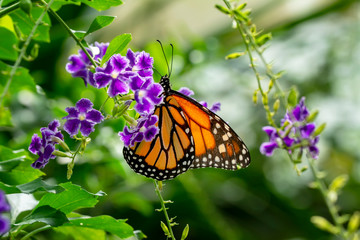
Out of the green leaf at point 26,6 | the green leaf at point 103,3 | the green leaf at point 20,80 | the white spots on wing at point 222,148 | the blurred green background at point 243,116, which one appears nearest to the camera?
the green leaf at point 26,6

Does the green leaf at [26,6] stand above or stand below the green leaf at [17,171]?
above

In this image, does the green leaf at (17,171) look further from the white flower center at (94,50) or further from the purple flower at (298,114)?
the purple flower at (298,114)

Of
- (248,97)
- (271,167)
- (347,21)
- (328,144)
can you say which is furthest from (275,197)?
(347,21)

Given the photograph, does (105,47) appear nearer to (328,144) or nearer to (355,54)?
(328,144)

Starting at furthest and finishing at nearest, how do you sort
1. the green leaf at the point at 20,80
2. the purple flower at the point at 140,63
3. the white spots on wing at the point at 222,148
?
the white spots on wing at the point at 222,148, the green leaf at the point at 20,80, the purple flower at the point at 140,63

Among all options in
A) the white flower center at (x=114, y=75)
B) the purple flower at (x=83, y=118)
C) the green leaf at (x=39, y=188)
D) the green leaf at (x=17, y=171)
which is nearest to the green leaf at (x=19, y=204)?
the green leaf at (x=17, y=171)

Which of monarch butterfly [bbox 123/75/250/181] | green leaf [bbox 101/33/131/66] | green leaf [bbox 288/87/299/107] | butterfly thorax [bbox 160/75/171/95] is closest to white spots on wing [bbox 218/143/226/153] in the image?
monarch butterfly [bbox 123/75/250/181]

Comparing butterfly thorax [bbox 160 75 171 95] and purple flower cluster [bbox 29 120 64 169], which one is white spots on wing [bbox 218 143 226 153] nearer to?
butterfly thorax [bbox 160 75 171 95]

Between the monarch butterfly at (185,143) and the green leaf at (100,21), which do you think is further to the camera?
the monarch butterfly at (185,143)
